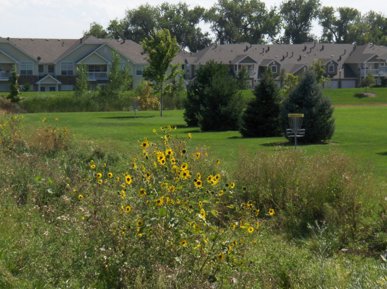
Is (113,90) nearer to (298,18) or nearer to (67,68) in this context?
(67,68)

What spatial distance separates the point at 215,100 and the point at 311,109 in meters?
9.89

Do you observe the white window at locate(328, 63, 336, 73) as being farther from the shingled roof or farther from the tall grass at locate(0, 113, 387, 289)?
the tall grass at locate(0, 113, 387, 289)

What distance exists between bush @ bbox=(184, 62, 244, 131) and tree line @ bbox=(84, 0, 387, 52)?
3592 inches

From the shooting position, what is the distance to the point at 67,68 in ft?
299

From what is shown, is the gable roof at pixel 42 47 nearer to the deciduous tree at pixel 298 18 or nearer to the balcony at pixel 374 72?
the balcony at pixel 374 72

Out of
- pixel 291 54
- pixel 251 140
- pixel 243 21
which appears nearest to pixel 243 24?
pixel 243 21

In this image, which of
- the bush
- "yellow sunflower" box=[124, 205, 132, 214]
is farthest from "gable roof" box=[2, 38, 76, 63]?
"yellow sunflower" box=[124, 205, 132, 214]

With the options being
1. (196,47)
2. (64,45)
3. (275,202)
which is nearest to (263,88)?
(275,202)

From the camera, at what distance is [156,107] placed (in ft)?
204

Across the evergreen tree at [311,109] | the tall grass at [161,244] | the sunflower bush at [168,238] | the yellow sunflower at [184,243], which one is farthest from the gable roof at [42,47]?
the yellow sunflower at [184,243]

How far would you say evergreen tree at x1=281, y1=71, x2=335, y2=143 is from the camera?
94.9 ft

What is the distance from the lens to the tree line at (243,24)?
132375 millimetres

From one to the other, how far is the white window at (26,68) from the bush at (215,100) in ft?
173

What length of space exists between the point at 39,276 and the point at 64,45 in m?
86.5
